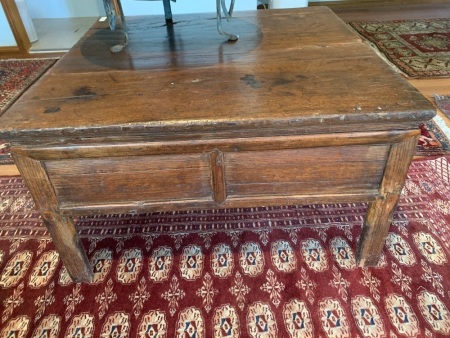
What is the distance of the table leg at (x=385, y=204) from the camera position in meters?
0.83

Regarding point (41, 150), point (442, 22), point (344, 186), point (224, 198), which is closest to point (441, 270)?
point (344, 186)

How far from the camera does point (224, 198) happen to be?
3.00 ft

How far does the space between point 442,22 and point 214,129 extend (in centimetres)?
308

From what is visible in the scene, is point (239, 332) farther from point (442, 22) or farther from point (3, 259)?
point (442, 22)

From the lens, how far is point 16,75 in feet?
7.80

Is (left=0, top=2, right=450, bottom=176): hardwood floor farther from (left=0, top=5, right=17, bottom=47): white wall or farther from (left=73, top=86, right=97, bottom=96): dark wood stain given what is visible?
(left=73, top=86, right=97, bottom=96): dark wood stain

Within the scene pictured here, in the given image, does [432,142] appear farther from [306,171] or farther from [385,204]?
[306,171]

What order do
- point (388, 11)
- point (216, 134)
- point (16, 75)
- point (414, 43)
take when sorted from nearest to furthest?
point (216, 134) → point (16, 75) → point (414, 43) → point (388, 11)

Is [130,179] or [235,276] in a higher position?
[130,179]

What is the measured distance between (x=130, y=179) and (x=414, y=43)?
2541 millimetres

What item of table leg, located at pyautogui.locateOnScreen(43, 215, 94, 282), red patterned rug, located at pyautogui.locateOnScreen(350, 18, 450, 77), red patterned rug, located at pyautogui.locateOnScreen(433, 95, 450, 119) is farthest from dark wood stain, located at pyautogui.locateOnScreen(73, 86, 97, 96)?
red patterned rug, located at pyautogui.locateOnScreen(350, 18, 450, 77)

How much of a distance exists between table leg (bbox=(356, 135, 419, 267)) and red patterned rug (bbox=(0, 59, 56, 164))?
1.95 m

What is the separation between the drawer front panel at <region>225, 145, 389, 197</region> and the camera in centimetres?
84

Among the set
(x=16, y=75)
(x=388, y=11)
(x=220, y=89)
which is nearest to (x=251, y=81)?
(x=220, y=89)
